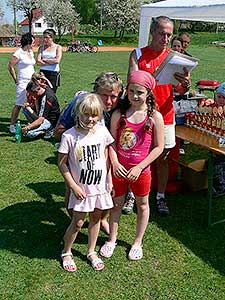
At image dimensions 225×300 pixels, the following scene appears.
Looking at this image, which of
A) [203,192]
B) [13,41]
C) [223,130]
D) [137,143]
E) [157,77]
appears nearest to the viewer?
[137,143]

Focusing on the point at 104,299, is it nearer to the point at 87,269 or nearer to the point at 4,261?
the point at 87,269

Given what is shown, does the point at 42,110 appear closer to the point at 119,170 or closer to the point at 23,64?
the point at 23,64

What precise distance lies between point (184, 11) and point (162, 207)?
110 inches

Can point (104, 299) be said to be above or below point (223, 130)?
below

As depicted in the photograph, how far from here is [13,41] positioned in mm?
39406

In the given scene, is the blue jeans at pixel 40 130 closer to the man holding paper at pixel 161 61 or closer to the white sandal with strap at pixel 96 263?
the man holding paper at pixel 161 61

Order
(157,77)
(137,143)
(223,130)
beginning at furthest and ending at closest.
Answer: (223,130)
(157,77)
(137,143)

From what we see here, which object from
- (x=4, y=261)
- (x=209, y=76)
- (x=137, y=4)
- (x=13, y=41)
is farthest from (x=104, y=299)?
(x=137, y=4)

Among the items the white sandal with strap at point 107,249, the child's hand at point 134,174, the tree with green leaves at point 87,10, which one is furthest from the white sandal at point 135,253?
the tree with green leaves at point 87,10

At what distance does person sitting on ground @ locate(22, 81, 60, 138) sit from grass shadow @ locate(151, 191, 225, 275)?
266cm

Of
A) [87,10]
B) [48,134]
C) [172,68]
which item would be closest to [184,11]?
[172,68]

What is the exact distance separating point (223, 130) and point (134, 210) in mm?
1135

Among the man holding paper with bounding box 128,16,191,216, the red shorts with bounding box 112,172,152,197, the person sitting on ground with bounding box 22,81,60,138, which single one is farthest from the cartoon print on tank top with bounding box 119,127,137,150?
the person sitting on ground with bounding box 22,81,60,138

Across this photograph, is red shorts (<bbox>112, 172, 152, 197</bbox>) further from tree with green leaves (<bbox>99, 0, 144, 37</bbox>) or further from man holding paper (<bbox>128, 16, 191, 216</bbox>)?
tree with green leaves (<bbox>99, 0, 144, 37</bbox>)
